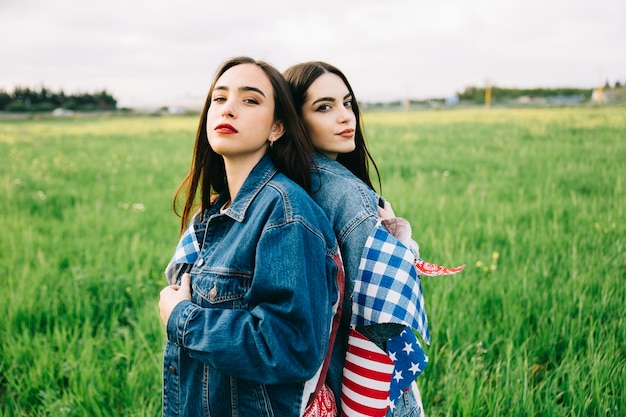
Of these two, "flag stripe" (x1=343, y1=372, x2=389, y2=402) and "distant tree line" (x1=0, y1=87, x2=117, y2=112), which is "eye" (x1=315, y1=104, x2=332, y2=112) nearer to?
"flag stripe" (x1=343, y1=372, x2=389, y2=402)

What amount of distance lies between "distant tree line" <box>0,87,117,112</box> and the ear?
5667 cm

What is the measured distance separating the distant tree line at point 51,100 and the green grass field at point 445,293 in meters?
53.4

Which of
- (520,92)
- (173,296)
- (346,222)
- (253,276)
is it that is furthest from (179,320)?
(520,92)

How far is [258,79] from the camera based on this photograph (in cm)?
130

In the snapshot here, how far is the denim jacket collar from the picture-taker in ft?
4.06

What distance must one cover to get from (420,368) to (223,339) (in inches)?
22.7

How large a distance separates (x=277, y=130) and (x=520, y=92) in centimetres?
6256

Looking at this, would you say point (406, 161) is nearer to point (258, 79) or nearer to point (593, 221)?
point (593, 221)

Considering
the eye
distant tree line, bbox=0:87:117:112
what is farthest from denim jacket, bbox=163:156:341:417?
distant tree line, bbox=0:87:117:112

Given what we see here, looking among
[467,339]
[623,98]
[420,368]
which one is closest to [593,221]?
[467,339]

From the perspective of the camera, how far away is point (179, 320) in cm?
116

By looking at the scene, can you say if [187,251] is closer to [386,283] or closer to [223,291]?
[223,291]

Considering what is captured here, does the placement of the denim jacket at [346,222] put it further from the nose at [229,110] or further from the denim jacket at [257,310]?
the nose at [229,110]

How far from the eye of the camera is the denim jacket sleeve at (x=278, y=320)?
105 cm
